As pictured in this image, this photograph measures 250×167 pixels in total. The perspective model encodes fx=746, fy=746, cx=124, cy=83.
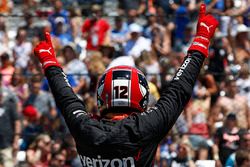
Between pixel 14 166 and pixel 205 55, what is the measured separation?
208 inches

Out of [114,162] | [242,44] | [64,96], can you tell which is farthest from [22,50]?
[114,162]

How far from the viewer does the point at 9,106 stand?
8.98 metres

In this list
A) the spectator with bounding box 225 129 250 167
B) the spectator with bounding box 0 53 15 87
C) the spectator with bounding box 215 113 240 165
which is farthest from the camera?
the spectator with bounding box 0 53 15 87

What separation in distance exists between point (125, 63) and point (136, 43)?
174 centimetres

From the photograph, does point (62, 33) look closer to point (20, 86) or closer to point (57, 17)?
point (57, 17)

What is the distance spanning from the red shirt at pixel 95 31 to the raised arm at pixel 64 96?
23.0 feet

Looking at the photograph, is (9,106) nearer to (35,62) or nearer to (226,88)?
(35,62)

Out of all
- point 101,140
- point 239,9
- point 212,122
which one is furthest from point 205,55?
point 239,9

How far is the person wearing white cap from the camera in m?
10.7

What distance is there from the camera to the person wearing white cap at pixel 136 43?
1073 centimetres

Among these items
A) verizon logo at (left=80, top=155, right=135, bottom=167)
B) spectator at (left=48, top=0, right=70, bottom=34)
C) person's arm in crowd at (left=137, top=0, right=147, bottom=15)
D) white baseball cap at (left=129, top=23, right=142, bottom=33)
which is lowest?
verizon logo at (left=80, top=155, right=135, bottom=167)

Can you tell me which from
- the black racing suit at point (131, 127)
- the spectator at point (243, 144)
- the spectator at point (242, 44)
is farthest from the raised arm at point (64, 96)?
the spectator at point (242, 44)

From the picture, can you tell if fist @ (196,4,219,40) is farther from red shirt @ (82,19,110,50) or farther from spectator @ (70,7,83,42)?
red shirt @ (82,19,110,50)

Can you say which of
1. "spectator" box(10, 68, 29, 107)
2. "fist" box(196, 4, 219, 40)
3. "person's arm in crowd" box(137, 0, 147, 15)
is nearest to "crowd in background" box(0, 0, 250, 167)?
"spectator" box(10, 68, 29, 107)
